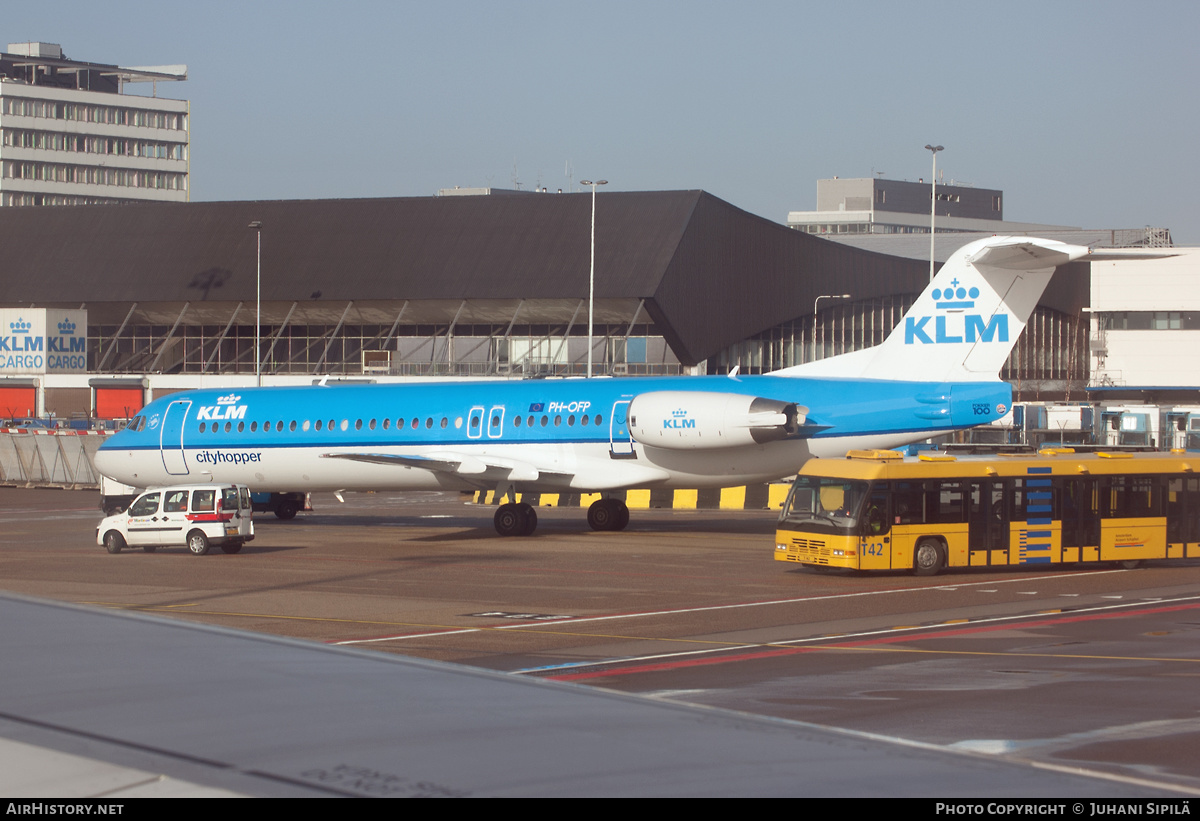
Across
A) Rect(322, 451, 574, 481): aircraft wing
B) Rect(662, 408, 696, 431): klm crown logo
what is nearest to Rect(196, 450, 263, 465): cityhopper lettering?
Rect(322, 451, 574, 481): aircraft wing

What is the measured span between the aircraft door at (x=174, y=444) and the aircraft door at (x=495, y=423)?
9.63 meters

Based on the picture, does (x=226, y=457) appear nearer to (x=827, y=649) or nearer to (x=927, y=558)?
(x=927, y=558)

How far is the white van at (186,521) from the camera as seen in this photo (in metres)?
31.4

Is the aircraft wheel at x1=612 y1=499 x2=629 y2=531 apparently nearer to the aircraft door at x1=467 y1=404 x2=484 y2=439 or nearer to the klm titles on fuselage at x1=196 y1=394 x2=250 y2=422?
the aircraft door at x1=467 y1=404 x2=484 y2=439

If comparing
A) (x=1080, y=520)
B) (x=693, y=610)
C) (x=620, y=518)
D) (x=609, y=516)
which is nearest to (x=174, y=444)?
(x=609, y=516)

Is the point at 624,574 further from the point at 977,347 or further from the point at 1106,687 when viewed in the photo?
the point at 1106,687

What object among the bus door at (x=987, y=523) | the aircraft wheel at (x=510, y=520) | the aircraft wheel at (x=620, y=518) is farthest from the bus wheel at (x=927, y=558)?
the aircraft wheel at (x=620, y=518)

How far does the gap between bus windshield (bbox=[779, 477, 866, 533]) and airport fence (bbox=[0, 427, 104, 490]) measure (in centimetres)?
3860

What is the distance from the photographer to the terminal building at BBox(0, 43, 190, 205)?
16662 cm

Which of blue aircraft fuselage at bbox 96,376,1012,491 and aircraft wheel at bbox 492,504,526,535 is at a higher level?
blue aircraft fuselage at bbox 96,376,1012,491

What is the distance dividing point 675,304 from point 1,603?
63853 millimetres

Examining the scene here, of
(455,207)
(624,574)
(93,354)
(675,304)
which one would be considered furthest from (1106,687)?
(93,354)

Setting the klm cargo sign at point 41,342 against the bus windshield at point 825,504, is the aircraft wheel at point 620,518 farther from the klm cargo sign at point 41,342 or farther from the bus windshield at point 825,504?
the klm cargo sign at point 41,342

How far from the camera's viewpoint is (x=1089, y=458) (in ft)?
90.8
